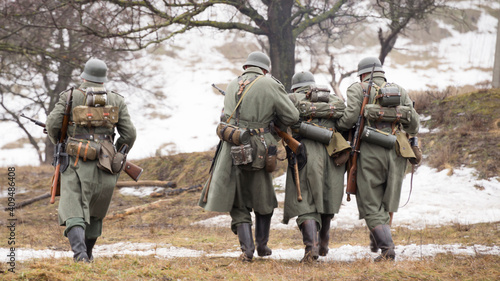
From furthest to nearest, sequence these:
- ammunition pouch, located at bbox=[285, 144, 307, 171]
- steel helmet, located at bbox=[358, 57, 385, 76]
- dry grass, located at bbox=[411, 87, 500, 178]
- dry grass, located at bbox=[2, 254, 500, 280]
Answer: dry grass, located at bbox=[411, 87, 500, 178]
steel helmet, located at bbox=[358, 57, 385, 76]
ammunition pouch, located at bbox=[285, 144, 307, 171]
dry grass, located at bbox=[2, 254, 500, 280]

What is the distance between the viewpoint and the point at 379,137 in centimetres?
544

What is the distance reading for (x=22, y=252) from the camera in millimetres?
6121

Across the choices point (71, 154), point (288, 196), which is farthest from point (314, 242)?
point (71, 154)

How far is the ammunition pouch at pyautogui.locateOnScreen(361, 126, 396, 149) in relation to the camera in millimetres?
5441

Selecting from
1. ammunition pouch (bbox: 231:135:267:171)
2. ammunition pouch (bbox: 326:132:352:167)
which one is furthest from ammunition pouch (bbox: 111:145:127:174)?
ammunition pouch (bbox: 326:132:352:167)

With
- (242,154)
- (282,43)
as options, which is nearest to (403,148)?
(242,154)

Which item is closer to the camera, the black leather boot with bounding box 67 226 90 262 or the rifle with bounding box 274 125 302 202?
the black leather boot with bounding box 67 226 90 262

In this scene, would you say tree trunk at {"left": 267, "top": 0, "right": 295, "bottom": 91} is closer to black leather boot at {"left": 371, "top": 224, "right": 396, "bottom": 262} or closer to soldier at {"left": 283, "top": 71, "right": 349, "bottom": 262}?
soldier at {"left": 283, "top": 71, "right": 349, "bottom": 262}

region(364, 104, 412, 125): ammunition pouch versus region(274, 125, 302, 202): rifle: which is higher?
region(364, 104, 412, 125): ammunition pouch

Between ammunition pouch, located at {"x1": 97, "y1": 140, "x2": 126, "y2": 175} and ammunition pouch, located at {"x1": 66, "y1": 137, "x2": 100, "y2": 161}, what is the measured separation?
0.09 m

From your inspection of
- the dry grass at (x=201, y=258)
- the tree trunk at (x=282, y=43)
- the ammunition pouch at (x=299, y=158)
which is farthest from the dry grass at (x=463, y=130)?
the ammunition pouch at (x=299, y=158)

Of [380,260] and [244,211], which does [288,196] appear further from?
[380,260]

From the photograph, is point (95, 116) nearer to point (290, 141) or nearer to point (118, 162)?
point (118, 162)

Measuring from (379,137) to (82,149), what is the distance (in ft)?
10.6
